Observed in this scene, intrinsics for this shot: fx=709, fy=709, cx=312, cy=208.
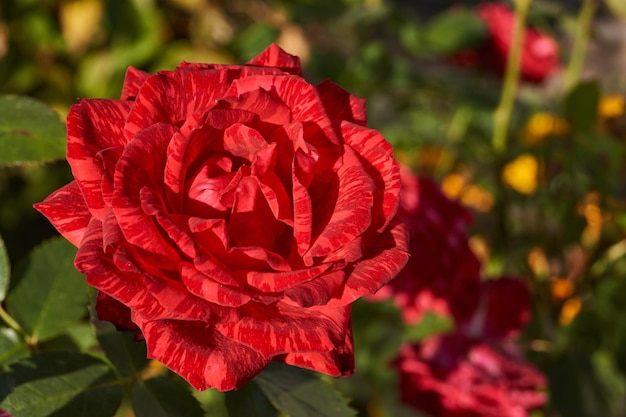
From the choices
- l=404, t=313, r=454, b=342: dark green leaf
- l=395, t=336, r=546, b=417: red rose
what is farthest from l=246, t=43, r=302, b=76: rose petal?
l=404, t=313, r=454, b=342: dark green leaf

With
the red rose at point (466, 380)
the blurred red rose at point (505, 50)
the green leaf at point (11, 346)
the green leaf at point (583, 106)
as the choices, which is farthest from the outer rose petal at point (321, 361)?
the blurred red rose at point (505, 50)

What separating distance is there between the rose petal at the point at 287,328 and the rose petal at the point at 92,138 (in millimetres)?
108

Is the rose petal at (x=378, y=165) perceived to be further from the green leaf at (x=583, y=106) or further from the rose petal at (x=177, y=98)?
the green leaf at (x=583, y=106)

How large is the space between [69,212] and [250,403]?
0.19 metres

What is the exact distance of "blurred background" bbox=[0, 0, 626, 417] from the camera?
109 cm

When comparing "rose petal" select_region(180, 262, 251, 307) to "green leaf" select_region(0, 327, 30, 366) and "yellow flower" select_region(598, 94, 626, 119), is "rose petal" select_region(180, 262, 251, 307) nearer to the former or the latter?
"green leaf" select_region(0, 327, 30, 366)

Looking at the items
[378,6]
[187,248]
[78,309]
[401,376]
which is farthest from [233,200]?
[378,6]

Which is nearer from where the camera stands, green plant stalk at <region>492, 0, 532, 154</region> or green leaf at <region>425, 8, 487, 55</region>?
green plant stalk at <region>492, 0, 532, 154</region>

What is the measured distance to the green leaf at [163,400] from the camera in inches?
19.2

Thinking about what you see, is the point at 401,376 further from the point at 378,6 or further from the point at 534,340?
the point at 378,6

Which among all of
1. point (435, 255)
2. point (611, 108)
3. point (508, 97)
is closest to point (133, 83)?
point (435, 255)

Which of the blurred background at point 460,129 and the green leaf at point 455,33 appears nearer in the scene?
the blurred background at point 460,129

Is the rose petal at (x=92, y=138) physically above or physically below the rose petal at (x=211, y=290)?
above

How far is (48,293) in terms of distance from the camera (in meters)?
0.59
